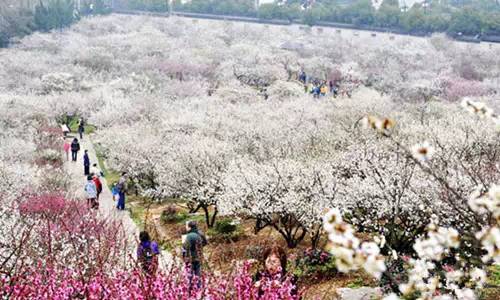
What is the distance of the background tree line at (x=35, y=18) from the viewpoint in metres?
56.9

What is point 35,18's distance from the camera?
6153 cm

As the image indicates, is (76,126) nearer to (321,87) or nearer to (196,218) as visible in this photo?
(321,87)

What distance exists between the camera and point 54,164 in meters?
23.3

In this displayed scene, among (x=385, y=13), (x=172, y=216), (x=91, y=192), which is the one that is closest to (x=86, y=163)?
(x=172, y=216)

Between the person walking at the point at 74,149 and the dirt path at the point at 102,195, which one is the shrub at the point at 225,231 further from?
the person walking at the point at 74,149

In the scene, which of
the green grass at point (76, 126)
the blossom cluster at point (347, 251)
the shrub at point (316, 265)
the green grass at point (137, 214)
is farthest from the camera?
the green grass at point (76, 126)

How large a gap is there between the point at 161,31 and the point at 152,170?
53551mm

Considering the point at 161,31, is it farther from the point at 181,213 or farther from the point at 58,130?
the point at 181,213

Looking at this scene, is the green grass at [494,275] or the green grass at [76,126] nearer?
the green grass at [494,275]

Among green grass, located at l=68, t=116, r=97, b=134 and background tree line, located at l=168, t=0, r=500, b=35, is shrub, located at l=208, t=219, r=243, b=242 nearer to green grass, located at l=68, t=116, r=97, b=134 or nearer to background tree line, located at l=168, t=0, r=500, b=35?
green grass, located at l=68, t=116, r=97, b=134

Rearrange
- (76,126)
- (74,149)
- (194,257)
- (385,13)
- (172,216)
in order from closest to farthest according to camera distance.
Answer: (194,257), (172,216), (74,149), (76,126), (385,13)

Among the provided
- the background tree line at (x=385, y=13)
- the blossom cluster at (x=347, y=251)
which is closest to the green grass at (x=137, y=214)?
the blossom cluster at (x=347, y=251)

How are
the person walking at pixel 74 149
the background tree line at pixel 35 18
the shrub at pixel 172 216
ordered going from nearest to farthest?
the shrub at pixel 172 216, the person walking at pixel 74 149, the background tree line at pixel 35 18

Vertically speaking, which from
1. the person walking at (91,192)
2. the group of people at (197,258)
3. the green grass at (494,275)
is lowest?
the person walking at (91,192)
